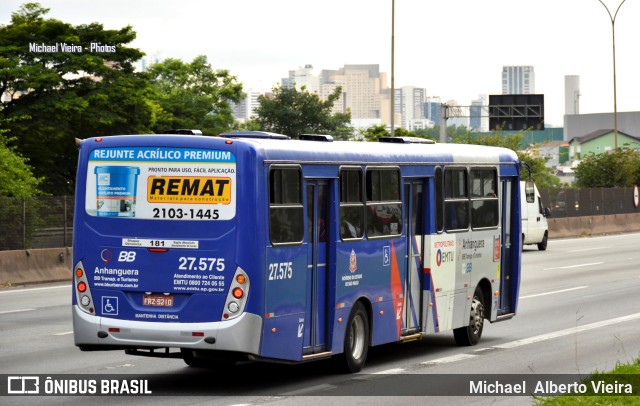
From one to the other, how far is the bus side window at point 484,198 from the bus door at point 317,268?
3.97 meters

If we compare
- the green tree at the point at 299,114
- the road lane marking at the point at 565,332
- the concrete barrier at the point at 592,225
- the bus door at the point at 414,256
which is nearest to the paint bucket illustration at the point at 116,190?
the bus door at the point at 414,256

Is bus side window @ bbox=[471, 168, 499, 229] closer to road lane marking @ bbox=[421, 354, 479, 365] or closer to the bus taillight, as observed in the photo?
road lane marking @ bbox=[421, 354, 479, 365]

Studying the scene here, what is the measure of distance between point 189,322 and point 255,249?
0.92 m

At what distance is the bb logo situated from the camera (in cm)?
1191

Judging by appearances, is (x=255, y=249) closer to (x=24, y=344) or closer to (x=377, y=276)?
(x=377, y=276)

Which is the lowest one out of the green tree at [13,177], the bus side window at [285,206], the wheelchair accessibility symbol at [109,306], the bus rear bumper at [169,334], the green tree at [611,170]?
the bus rear bumper at [169,334]

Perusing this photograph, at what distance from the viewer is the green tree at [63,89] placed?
51.3 meters

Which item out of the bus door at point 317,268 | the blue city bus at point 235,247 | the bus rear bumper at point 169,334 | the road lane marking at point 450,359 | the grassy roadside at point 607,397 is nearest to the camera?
the grassy roadside at point 607,397

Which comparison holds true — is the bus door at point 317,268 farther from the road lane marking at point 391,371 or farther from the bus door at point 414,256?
the bus door at point 414,256

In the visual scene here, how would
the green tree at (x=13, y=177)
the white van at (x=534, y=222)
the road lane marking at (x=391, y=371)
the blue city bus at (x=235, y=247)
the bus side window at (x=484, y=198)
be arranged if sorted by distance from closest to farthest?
the blue city bus at (x=235, y=247) < the road lane marking at (x=391, y=371) < the bus side window at (x=484, y=198) < the green tree at (x=13, y=177) < the white van at (x=534, y=222)

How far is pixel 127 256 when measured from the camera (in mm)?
11930

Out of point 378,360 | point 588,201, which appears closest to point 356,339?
point 378,360

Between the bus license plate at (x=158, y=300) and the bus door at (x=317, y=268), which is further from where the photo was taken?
the bus door at (x=317, y=268)

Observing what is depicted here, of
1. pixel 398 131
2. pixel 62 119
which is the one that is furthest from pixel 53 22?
pixel 398 131
